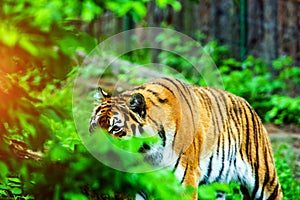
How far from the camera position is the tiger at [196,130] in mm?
4660

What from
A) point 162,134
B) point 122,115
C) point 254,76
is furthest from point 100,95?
point 254,76

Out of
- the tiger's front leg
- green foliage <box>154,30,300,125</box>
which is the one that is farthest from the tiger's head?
green foliage <box>154,30,300,125</box>

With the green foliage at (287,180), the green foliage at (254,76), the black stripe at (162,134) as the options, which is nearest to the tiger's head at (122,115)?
the black stripe at (162,134)

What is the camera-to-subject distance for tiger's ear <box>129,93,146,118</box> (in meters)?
4.64

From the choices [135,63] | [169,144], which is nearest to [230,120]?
[169,144]

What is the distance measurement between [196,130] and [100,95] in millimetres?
865

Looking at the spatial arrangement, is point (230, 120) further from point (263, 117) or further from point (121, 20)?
point (121, 20)

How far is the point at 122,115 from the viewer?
4.64m

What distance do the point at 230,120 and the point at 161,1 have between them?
231cm

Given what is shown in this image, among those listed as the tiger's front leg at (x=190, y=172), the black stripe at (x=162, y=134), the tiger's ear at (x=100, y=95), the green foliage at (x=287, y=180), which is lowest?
the green foliage at (x=287, y=180)

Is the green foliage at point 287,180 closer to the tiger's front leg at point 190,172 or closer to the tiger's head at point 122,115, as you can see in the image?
the tiger's front leg at point 190,172

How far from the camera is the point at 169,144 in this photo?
4.94 meters

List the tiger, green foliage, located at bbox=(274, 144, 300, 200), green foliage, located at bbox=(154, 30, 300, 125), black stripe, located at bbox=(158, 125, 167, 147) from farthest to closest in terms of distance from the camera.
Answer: green foliage, located at bbox=(154, 30, 300, 125) < green foliage, located at bbox=(274, 144, 300, 200) < black stripe, located at bbox=(158, 125, 167, 147) < the tiger

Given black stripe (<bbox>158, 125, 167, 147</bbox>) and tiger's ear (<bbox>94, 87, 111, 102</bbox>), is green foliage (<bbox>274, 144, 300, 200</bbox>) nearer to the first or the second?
black stripe (<bbox>158, 125, 167, 147</bbox>)
